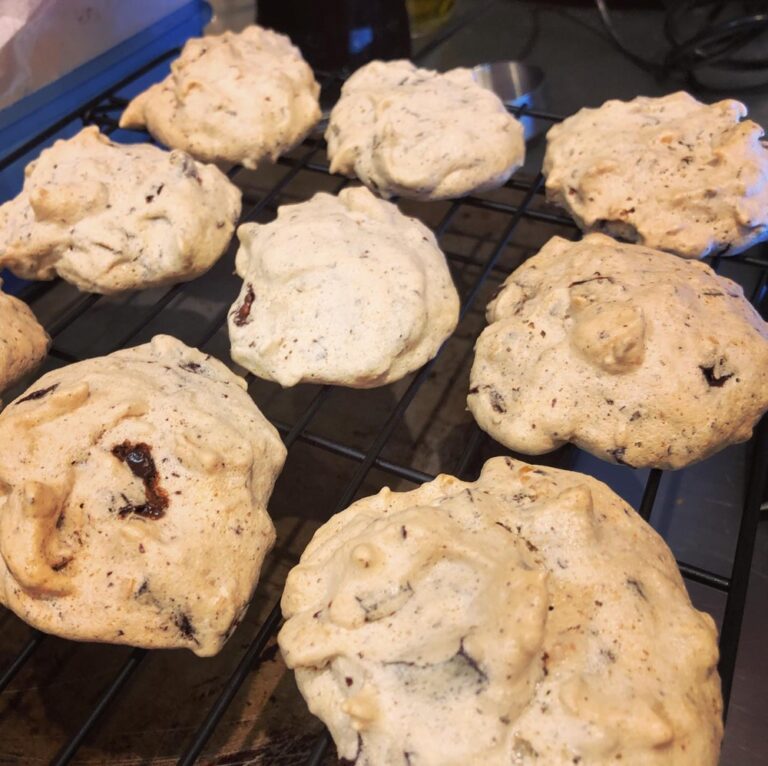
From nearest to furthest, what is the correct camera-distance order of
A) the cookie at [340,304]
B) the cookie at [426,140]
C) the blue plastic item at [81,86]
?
the cookie at [340,304], the cookie at [426,140], the blue plastic item at [81,86]

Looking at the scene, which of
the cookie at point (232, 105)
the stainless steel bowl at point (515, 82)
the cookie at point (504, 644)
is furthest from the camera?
the stainless steel bowl at point (515, 82)

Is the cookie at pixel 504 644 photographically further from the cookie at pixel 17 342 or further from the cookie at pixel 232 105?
the cookie at pixel 232 105

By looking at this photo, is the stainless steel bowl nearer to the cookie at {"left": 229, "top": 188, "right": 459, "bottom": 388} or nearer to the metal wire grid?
the metal wire grid

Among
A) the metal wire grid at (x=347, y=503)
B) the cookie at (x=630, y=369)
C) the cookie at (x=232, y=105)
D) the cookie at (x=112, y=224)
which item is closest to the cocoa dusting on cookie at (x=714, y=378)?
the cookie at (x=630, y=369)

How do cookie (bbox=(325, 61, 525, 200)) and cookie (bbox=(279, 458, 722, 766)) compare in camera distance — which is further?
cookie (bbox=(325, 61, 525, 200))

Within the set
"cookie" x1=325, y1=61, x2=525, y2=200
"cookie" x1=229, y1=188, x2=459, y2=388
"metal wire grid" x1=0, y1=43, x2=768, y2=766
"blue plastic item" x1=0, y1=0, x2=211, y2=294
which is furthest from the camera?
"blue plastic item" x1=0, y1=0, x2=211, y2=294

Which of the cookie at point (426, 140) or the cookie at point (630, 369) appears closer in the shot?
the cookie at point (630, 369)

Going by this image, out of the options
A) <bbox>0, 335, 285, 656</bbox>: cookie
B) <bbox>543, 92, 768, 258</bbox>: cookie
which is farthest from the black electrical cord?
<bbox>0, 335, 285, 656</bbox>: cookie
